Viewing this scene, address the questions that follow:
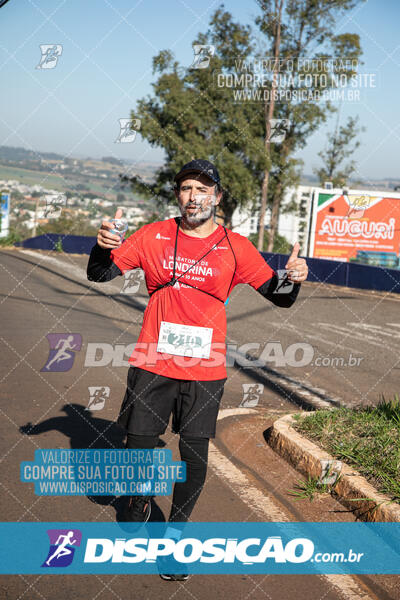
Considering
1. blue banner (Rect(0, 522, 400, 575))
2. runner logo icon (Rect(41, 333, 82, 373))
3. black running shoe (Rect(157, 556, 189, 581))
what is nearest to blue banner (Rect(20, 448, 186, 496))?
blue banner (Rect(0, 522, 400, 575))

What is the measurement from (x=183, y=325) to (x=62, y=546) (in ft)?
4.52

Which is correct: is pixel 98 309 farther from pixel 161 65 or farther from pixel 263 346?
pixel 161 65

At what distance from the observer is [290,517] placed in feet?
13.7

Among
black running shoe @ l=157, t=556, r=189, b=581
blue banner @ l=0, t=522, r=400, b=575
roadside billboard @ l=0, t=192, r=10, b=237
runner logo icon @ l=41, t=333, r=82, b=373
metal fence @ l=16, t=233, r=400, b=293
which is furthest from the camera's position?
roadside billboard @ l=0, t=192, r=10, b=237

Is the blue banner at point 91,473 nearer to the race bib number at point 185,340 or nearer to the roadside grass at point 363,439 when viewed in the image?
the race bib number at point 185,340

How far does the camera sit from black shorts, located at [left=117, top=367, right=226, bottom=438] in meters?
3.49

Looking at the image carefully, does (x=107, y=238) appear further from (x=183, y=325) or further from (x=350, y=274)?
(x=350, y=274)

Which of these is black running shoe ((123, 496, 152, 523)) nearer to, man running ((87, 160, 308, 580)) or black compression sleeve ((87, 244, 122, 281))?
man running ((87, 160, 308, 580))

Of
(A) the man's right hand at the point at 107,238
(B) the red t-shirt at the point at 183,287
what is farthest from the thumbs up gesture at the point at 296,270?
(A) the man's right hand at the point at 107,238

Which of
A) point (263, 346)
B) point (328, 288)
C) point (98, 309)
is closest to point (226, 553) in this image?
point (263, 346)

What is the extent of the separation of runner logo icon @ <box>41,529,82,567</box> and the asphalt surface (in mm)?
145

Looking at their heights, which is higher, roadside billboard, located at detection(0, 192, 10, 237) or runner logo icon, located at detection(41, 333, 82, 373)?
roadside billboard, located at detection(0, 192, 10, 237)

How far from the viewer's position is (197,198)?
3545 millimetres

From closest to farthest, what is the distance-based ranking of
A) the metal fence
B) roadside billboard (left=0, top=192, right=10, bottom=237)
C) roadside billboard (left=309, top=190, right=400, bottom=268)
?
the metal fence → roadside billboard (left=309, top=190, right=400, bottom=268) → roadside billboard (left=0, top=192, right=10, bottom=237)
